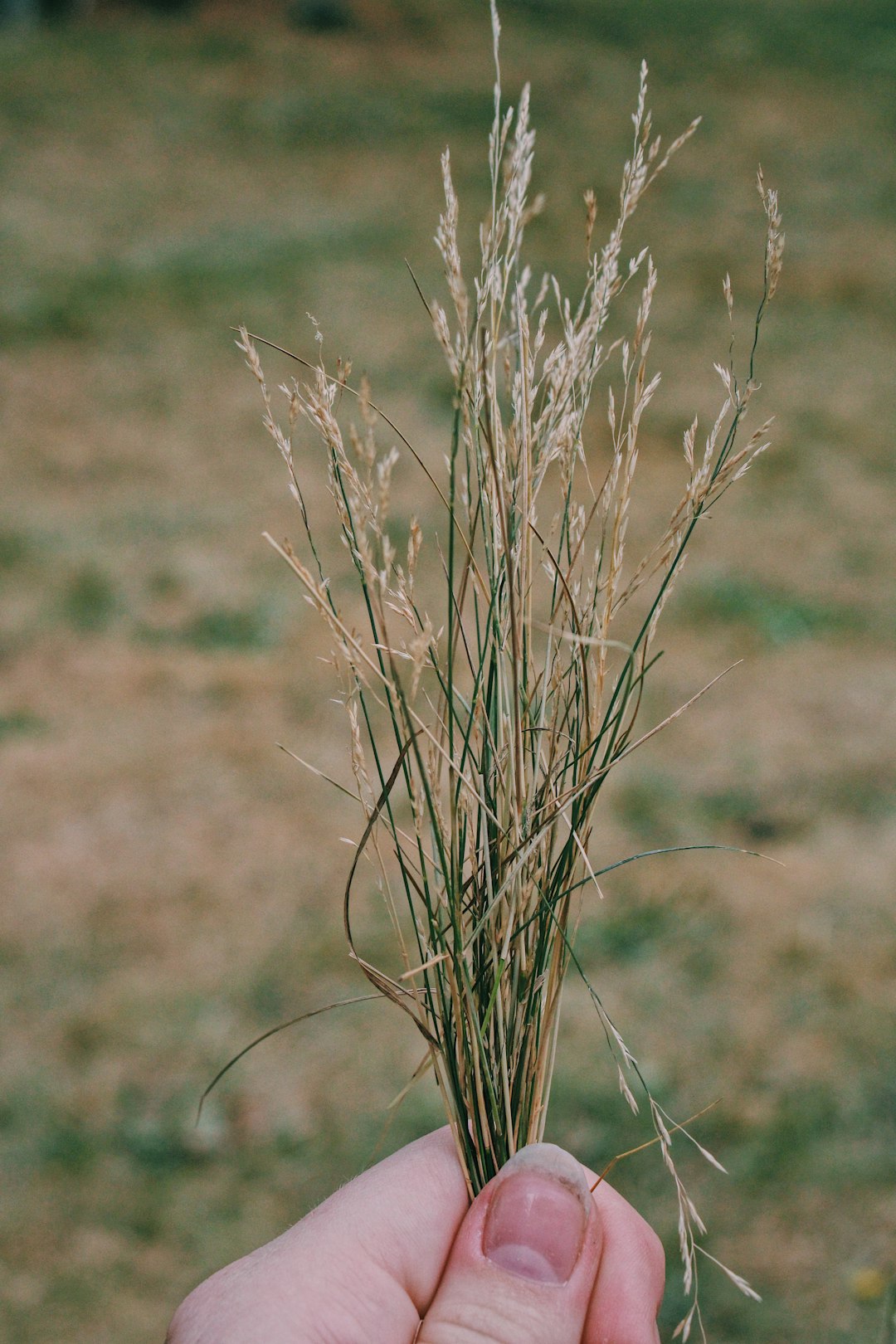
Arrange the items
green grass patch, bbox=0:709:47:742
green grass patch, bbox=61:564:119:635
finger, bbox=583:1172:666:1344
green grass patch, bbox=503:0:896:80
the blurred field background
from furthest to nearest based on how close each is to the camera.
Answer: green grass patch, bbox=503:0:896:80
green grass patch, bbox=61:564:119:635
green grass patch, bbox=0:709:47:742
the blurred field background
finger, bbox=583:1172:666:1344

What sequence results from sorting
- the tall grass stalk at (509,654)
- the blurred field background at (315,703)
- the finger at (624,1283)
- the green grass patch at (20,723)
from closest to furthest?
the tall grass stalk at (509,654)
the finger at (624,1283)
the blurred field background at (315,703)
the green grass patch at (20,723)

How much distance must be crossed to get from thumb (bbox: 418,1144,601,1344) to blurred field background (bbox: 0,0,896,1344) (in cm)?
126

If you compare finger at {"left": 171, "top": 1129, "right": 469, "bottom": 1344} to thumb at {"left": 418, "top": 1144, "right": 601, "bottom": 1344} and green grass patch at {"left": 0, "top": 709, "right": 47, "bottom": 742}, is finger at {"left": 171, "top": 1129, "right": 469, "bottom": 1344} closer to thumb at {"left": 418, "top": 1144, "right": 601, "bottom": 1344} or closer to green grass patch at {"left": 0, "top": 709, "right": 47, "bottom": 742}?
thumb at {"left": 418, "top": 1144, "right": 601, "bottom": 1344}

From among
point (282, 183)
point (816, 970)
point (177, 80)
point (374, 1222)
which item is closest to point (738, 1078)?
point (816, 970)

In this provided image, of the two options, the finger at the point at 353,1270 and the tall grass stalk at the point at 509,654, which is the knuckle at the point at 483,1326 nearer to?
the finger at the point at 353,1270

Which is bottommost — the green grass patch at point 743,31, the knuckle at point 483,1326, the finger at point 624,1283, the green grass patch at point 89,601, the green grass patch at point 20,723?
the green grass patch at point 20,723

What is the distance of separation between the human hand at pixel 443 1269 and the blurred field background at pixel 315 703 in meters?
1.17

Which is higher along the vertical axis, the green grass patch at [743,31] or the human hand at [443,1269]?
the green grass patch at [743,31]

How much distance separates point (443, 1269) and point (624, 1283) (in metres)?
0.22

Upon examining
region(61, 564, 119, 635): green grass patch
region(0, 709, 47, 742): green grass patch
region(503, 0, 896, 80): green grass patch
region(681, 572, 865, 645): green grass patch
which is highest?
region(503, 0, 896, 80): green grass patch

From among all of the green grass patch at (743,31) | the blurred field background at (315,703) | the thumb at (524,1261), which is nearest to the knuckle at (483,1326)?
the thumb at (524,1261)

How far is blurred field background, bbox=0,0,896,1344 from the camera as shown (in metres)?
2.61

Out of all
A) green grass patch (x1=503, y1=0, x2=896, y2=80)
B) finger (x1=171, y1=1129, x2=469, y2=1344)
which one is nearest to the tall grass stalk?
finger (x1=171, y1=1129, x2=469, y2=1344)

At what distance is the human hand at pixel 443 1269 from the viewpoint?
119 centimetres
